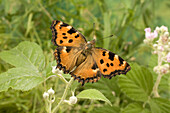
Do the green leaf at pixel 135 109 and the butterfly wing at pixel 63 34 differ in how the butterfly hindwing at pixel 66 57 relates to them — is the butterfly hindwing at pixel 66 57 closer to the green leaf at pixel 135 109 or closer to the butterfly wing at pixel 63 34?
the butterfly wing at pixel 63 34

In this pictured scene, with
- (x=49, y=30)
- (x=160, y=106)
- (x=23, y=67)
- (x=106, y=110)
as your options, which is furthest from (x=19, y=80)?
(x=49, y=30)

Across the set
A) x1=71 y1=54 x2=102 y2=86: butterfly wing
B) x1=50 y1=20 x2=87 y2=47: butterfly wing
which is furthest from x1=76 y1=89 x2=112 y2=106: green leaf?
x1=50 y1=20 x2=87 y2=47: butterfly wing

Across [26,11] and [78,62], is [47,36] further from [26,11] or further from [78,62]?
[78,62]

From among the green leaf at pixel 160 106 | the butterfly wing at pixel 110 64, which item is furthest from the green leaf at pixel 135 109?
the butterfly wing at pixel 110 64

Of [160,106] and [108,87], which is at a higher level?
[108,87]

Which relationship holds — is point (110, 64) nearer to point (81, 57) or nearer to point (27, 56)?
point (81, 57)

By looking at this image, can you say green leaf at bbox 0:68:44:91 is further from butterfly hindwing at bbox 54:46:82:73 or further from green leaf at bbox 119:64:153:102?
green leaf at bbox 119:64:153:102
